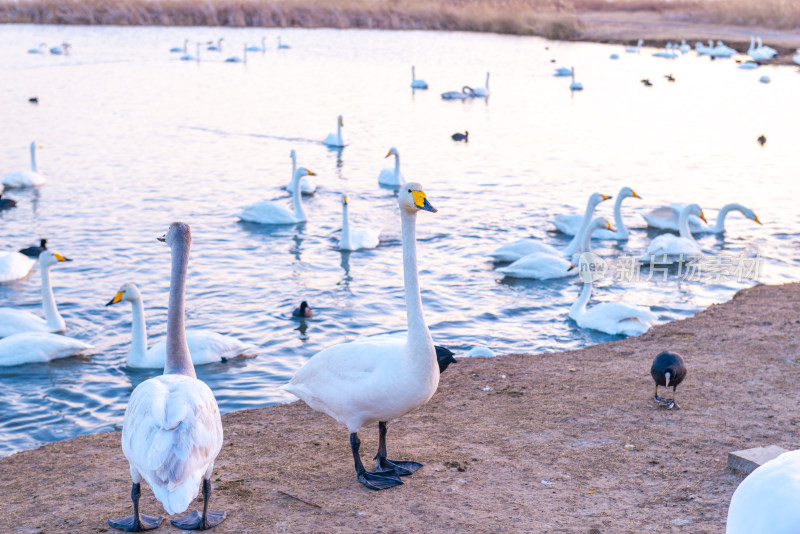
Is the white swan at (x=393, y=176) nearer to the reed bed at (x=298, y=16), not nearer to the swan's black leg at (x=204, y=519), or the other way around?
the swan's black leg at (x=204, y=519)

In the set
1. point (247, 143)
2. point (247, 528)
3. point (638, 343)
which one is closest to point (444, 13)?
point (247, 143)

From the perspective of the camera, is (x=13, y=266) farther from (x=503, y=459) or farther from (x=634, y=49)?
(x=634, y=49)

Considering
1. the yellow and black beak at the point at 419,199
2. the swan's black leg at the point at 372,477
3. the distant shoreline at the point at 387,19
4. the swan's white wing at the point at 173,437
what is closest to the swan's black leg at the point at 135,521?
the swan's white wing at the point at 173,437

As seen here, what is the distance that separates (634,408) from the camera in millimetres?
6309

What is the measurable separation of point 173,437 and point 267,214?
1091 cm

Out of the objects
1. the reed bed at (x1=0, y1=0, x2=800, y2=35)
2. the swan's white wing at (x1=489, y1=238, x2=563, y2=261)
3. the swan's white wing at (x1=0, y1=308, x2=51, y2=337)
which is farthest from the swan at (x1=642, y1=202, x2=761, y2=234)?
the reed bed at (x1=0, y1=0, x2=800, y2=35)

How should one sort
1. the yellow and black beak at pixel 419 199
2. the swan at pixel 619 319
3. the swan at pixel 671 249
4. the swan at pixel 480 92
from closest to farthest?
the yellow and black beak at pixel 419 199, the swan at pixel 619 319, the swan at pixel 671 249, the swan at pixel 480 92

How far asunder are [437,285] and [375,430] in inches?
215

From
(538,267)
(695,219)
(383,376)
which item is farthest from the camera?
(695,219)

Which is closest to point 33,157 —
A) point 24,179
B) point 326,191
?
point 24,179

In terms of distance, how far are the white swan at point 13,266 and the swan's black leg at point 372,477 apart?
26.5 ft

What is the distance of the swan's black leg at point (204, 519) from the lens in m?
4.47

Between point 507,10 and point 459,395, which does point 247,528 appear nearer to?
point 459,395

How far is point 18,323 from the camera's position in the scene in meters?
9.31
